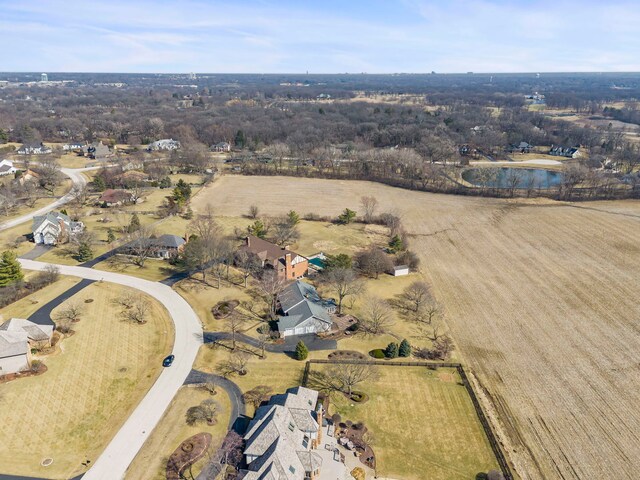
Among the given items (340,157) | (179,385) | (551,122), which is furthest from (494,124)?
(179,385)

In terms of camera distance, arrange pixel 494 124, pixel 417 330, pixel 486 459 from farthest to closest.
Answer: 1. pixel 494 124
2. pixel 417 330
3. pixel 486 459

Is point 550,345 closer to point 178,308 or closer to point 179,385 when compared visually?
point 179,385

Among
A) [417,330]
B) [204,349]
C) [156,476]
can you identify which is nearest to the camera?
[156,476]

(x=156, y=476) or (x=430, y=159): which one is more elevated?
(x=430, y=159)

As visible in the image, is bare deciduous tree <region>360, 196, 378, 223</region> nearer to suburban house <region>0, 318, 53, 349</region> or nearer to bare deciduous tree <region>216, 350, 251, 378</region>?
bare deciduous tree <region>216, 350, 251, 378</region>

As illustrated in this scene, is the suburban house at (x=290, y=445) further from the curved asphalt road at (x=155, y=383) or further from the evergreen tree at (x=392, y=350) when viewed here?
the evergreen tree at (x=392, y=350)

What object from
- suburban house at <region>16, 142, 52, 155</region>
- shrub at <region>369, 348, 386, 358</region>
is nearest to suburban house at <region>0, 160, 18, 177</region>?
suburban house at <region>16, 142, 52, 155</region>

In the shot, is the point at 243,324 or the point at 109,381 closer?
the point at 109,381

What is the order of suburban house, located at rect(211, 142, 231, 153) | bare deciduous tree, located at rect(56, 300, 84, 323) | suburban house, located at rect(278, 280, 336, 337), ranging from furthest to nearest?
suburban house, located at rect(211, 142, 231, 153), bare deciduous tree, located at rect(56, 300, 84, 323), suburban house, located at rect(278, 280, 336, 337)
